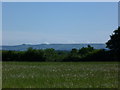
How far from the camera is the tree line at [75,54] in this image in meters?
53.7

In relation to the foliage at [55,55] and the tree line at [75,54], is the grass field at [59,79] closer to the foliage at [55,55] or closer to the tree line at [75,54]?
the tree line at [75,54]

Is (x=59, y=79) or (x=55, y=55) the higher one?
(x=55, y=55)

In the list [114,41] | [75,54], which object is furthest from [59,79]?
[75,54]

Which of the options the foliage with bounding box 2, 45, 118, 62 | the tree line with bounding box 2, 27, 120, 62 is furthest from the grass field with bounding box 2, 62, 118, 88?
the foliage with bounding box 2, 45, 118, 62

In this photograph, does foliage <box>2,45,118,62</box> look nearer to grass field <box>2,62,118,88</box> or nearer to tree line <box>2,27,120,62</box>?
tree line <box>2,27,120,62</box>

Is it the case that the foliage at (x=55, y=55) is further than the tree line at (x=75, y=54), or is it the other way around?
the foliage at (x=55, y=55)

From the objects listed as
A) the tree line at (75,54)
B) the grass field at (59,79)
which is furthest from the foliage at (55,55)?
the grass field at (59,79)

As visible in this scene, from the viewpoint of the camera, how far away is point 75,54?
59000mm

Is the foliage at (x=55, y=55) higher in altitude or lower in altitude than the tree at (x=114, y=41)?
lower

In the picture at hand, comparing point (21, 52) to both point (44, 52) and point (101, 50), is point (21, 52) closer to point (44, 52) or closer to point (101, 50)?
point (44, 52)

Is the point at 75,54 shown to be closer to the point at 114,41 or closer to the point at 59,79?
→ the point at 114,41

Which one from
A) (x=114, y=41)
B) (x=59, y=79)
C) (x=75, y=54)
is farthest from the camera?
(x=75, y=54)

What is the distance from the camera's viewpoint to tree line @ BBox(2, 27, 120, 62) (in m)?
53.7

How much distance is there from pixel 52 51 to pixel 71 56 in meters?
6.34
